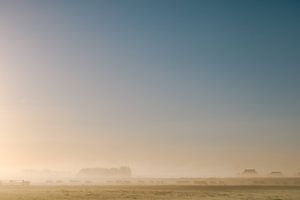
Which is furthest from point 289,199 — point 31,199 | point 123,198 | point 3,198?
point 3,198

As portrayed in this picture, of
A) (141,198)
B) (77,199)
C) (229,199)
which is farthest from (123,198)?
(229,199)

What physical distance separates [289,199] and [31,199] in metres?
47.6

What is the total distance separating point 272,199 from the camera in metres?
77.7

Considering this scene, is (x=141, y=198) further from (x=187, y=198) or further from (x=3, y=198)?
(x=3, y=198)

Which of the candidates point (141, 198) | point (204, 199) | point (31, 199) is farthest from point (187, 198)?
point (31, 199)

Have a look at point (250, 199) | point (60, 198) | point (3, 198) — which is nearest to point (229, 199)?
point (250, 199)

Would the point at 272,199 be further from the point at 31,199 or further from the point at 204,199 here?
the point at 31,199

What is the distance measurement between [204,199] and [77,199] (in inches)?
920

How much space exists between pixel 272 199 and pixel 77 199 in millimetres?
36137

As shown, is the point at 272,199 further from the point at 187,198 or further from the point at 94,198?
the point at 94,198

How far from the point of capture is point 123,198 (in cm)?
7738

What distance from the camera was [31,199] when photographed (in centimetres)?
7688

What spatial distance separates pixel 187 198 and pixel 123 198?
1200 centimetres

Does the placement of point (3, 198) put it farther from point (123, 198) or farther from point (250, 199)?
point (250, 199)
